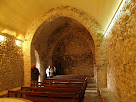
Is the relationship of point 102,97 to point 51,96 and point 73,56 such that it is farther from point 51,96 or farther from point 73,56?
point 73,56

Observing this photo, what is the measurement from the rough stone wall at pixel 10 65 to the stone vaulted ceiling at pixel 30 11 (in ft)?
2.98

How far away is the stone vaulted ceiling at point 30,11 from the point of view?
5.58 metres

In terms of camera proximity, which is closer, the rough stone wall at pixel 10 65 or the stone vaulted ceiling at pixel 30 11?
the stone vaulted ceiling at pixel 30 11

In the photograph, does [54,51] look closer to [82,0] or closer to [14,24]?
[14,24]

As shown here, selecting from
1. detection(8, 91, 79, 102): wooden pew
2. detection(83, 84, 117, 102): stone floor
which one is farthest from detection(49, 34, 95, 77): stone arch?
detection(8, 91, 79, 102): wooden pew

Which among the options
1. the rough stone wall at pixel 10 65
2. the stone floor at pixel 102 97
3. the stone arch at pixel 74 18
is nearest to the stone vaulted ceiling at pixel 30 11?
the stone arch at pixel 74 18

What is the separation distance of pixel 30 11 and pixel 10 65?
3.23 metres

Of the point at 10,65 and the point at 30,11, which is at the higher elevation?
the point at 30,11

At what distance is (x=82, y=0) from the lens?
6031mm

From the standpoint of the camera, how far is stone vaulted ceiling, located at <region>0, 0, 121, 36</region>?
5.58 m

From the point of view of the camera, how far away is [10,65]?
6.90 meters

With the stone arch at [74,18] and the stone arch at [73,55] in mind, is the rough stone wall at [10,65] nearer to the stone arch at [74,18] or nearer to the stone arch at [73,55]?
the stone arch at [74,18]

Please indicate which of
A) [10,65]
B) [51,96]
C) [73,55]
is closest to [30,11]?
[10,65]

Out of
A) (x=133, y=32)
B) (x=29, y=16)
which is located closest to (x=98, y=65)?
(x=133, y=32)
